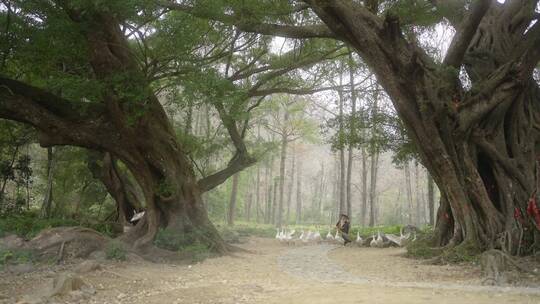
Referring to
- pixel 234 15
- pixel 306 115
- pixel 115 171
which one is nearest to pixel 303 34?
pixel 234 15

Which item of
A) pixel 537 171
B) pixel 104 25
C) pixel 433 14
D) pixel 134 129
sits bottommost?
pixel 537 171

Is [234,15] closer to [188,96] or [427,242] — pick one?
[188,96]

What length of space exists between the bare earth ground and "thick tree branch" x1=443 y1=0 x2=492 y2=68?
427 centimetres

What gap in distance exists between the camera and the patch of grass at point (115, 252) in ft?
31.1

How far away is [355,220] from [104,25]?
145 ft

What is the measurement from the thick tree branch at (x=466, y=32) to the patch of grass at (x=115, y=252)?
25.9 feet

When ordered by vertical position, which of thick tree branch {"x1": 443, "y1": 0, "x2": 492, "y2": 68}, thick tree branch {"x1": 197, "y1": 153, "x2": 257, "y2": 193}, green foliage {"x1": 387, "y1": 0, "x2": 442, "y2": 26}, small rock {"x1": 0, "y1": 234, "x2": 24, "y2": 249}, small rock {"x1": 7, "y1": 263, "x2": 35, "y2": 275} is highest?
green foliage {"x1": 387, "y1": 0, "x2": 442, "y2": 26}

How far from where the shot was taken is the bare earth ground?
583cm

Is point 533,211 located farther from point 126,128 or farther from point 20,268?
point 20,268

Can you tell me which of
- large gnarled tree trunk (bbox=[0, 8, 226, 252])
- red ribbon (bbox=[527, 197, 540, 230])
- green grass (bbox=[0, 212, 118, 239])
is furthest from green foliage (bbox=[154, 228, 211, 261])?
red ribbon (bbox=[527, 197, 540, 230])

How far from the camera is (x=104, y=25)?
394 inches

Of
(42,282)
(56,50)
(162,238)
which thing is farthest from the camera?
(162,238)

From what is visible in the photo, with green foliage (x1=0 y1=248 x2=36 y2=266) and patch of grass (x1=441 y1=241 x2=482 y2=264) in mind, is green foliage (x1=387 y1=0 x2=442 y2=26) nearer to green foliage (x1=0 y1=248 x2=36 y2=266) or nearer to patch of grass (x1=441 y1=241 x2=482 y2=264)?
patch of grass (x1=441 y1=241 x2=482 y2=264)

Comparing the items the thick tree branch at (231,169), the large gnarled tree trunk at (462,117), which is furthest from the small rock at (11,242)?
the large gnarled tree trunk at (462,117)
